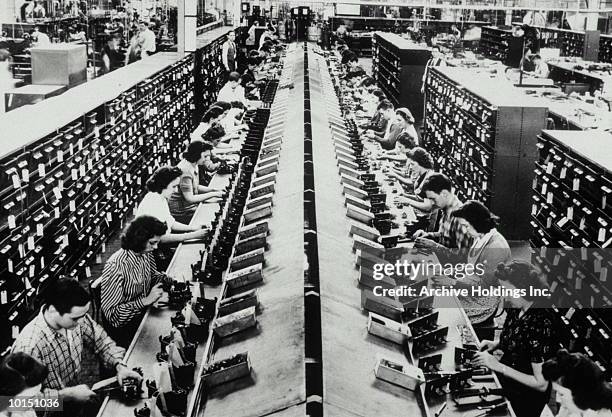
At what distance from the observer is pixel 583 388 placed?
11.5 ft

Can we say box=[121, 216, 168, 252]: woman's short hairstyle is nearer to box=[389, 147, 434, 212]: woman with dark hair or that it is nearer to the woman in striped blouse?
the woman in striped blouse

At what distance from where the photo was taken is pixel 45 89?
916 cm

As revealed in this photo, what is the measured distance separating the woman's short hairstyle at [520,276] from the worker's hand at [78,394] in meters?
2.74

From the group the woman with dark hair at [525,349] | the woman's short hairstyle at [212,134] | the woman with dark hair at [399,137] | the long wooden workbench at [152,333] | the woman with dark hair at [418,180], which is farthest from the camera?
the woman's short hairstyle at [212,134]

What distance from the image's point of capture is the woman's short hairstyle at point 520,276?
15.6ft

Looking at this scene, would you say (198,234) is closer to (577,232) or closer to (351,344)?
(351,344)

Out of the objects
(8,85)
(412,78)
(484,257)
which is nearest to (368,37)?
(412,78)

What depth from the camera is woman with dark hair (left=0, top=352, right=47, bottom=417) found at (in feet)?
10.3

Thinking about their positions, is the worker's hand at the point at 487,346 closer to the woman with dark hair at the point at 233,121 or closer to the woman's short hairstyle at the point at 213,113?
the woman's short hairstyle at the point at 213,113

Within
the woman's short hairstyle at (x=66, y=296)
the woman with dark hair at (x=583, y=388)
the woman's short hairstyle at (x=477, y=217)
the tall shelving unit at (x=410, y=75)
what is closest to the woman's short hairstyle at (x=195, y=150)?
the woman's short hairstyle at (x=477, y=217)

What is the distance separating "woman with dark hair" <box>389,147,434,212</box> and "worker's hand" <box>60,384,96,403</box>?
4.51 meters

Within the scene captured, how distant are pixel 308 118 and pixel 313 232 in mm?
4363

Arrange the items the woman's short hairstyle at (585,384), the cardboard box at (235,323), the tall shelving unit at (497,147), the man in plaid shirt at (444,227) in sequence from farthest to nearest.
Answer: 1. the tall shelving unit at (497,147)
2. the man in plaid shirt at (444,227)
3. the cardboard box at (235,323)
4. the woman's short hairstyle at (585,384)

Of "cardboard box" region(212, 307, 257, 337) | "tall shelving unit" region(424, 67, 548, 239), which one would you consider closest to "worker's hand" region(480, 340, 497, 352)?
"cardboard box" region(212, 307, 257, 337)
